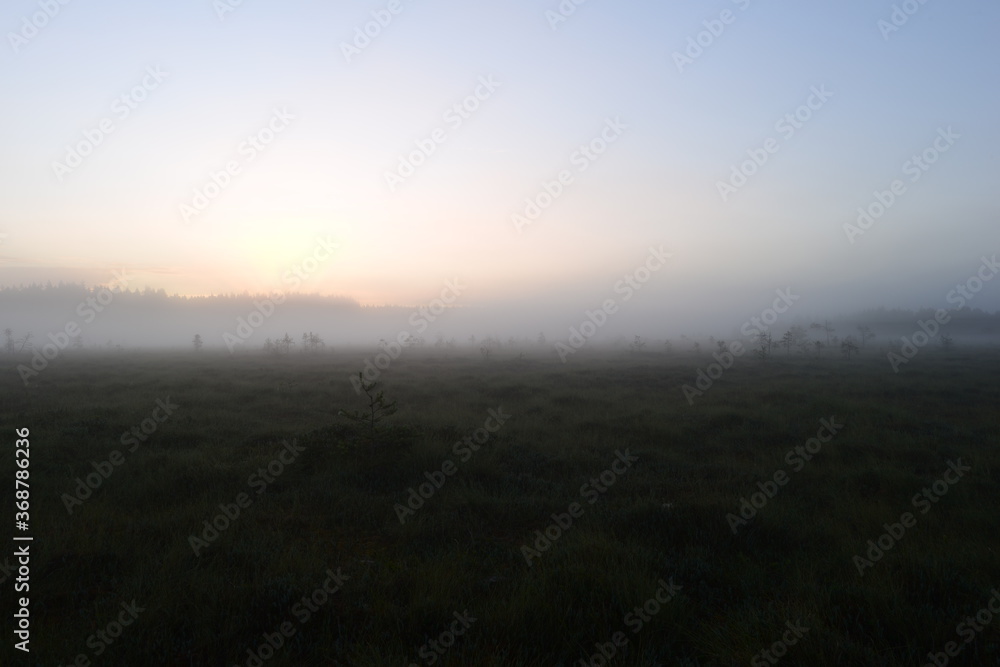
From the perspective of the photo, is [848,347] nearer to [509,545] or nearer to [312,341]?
[509,545]

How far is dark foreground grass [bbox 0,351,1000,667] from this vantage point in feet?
12.9

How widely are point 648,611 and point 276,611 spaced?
3.67 m

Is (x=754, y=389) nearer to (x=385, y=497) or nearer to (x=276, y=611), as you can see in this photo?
(x=385, y=497)

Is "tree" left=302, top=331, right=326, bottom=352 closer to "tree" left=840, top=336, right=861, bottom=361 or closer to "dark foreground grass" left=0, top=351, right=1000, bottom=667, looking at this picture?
"dark foreground grass" left=0, top=351, right=1000, bottom=667

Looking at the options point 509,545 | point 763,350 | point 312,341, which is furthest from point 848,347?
point 312,341

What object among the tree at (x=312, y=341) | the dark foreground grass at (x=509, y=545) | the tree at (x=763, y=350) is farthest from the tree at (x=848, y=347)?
the tree at (x=312, y=341)

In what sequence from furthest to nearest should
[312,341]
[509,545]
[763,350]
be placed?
[312,341] → [763,350] → [509,545]

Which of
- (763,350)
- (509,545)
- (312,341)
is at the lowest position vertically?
Result: (509,545)

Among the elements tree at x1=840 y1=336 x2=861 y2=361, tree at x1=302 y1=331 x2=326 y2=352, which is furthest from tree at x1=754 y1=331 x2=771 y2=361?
tree at x1=302 y1=331 x2=326 y2=352

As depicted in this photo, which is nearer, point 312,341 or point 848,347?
point 848,347

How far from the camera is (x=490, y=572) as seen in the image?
17.3 ft

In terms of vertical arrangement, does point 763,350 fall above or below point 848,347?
above

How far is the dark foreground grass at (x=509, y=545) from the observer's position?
12.9 ft

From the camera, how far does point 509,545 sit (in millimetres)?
6113
